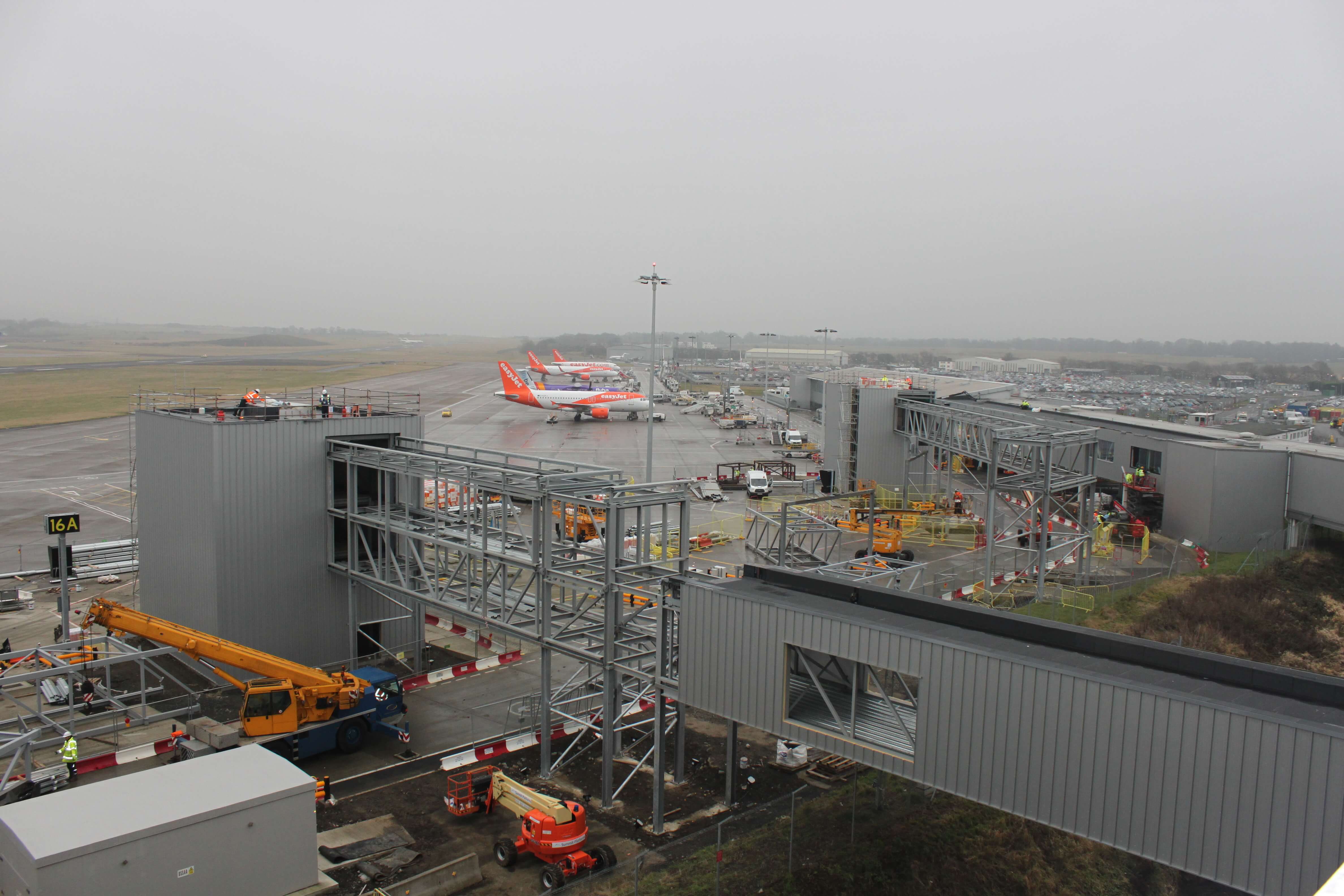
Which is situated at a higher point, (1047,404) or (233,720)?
(1047,404)

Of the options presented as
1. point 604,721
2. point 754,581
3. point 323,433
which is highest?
point 323,433

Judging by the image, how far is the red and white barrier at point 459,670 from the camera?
27953mm

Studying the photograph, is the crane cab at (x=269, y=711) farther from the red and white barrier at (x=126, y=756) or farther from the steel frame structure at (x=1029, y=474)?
the steel frame structure at (x=1029, y=474)

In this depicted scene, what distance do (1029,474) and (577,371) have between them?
137406 millimetres

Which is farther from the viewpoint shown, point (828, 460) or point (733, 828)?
point (828, 460)

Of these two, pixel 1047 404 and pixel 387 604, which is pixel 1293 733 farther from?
pixel 1047 404

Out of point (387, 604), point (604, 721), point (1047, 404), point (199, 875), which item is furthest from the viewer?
point (1047, 404)

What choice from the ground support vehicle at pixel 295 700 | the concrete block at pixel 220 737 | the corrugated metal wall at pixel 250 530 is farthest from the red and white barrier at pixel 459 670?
the concrete block at pixel 220 737

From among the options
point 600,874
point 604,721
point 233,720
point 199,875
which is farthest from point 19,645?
point 600,874

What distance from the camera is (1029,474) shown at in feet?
121

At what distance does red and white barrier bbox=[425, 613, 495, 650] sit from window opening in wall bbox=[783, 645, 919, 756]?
667 inches

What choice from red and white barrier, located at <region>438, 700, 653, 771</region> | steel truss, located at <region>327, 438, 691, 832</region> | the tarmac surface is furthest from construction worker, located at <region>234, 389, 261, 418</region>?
red and white barrier, located at <region>438, 700, 653, 771</region>

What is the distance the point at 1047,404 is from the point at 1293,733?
76.1 metres

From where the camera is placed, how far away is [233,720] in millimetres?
24453
